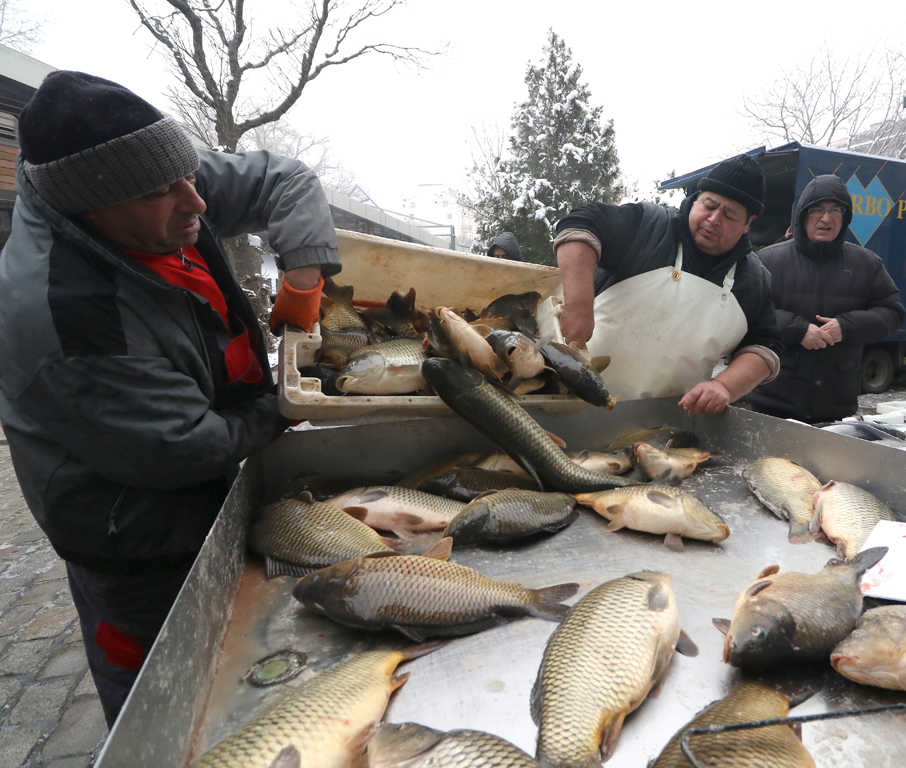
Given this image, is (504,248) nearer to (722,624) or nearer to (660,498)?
(660,498)

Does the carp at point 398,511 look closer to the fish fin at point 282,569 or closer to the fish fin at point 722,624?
the fish fin at point 282,569

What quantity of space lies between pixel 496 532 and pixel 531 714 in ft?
2.37

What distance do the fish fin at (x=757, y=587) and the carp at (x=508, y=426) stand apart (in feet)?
2.47

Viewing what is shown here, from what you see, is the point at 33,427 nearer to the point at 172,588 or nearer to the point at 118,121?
the point at 172,588

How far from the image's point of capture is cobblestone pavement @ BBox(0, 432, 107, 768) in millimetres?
2543

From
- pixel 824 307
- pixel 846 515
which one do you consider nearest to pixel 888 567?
pixel 846 515

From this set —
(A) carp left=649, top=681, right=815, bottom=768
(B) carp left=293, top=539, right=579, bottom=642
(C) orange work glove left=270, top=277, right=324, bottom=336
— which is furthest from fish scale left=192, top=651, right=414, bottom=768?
(C) orange work glove left=270, top=277, right=324, bottom=336

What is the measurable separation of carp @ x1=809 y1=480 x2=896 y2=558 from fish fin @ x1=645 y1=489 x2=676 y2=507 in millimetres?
514

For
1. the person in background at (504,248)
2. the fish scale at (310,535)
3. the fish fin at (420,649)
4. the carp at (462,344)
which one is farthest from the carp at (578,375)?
the person in background at (504,248)

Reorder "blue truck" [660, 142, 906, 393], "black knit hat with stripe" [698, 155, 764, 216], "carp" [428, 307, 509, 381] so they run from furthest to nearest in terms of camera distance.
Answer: "blue truck" [660, 142, 906, 393]
"black knit hat with stripe" [698, 155, 764, 216]
"carp" [428, 307, 509, 381]

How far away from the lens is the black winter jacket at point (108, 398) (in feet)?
4.76

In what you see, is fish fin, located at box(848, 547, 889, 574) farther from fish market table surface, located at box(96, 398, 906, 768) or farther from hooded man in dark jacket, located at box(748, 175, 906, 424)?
hooded man in dark jacket, located at box(748, 175, 906, 424)

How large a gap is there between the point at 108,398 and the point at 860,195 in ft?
35.4

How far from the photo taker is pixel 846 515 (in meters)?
1.90
